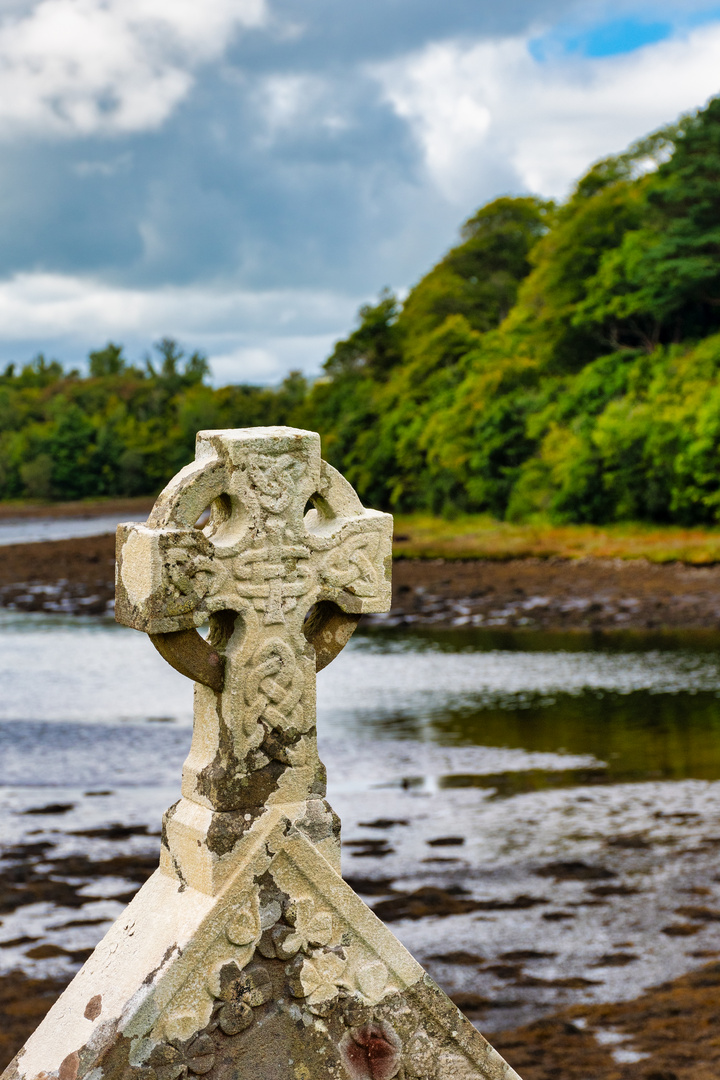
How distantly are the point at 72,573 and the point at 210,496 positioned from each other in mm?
54060

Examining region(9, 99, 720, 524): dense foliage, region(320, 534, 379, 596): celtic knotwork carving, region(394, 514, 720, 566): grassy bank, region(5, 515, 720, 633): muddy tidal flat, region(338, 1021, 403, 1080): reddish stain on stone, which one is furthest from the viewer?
region(9, 99, 720, 524): dense foliage

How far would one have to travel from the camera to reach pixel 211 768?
10.7 feet

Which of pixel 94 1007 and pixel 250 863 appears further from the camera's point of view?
pixel 250 863

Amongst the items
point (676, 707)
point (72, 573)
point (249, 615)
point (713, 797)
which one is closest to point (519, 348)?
point (72, 573)

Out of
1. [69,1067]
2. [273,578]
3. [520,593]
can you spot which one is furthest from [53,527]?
[69,1067]

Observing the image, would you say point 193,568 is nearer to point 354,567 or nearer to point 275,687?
point 275,687

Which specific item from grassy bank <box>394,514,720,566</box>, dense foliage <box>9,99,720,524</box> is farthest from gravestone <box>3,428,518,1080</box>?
dense foliage <box>9,99,720,524</box>

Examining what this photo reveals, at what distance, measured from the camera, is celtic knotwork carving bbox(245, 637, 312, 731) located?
3.29 metres

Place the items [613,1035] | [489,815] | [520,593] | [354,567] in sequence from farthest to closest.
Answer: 1. [520,593]
2. [489,815]
3. [613,1035]
4. [354,567]

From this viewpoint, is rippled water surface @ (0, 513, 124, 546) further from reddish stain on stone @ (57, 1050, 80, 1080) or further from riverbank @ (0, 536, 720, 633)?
reddish stain on stone @ (57, 1050, 80, 1080)

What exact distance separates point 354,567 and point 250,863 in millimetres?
893

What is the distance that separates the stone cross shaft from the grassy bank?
44780 millimetres

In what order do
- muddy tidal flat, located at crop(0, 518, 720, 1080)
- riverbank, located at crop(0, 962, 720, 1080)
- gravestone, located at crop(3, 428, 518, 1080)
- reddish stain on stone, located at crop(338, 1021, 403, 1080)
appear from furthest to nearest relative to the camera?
muddy tidal flat, located at crop(0, 518, 720, 1080) < riverbank, located at crop(0, 962, 720, 1080) < reddish stain on stone, located at crop(338, 1021, 403, 1080) < gravestone, located at crop(3, 428, 518, 1080)

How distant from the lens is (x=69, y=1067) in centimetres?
291
